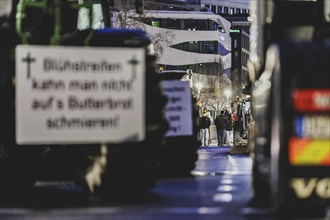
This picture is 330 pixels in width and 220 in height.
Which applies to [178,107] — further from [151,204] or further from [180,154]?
[151,204]

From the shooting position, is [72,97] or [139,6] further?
[139,6]

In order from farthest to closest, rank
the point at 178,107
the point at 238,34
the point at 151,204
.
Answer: the point at 238,34 < the point at 178,107 < the point at 151,204

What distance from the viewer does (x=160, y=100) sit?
11867 mm

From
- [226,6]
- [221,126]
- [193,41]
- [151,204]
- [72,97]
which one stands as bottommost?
[221,126]

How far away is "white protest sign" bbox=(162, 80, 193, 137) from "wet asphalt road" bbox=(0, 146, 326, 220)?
2.91 m

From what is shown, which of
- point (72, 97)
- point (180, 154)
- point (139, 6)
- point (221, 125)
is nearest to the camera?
point (72, 97)

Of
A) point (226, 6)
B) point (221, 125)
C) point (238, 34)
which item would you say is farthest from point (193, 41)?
point (221, 125)

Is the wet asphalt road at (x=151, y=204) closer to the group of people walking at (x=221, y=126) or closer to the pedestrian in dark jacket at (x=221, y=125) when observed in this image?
the pedestrian in dark jacket at (x=221, y=125)

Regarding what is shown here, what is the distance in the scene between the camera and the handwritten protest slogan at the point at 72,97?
11.0 meters

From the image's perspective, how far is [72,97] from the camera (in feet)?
36.3

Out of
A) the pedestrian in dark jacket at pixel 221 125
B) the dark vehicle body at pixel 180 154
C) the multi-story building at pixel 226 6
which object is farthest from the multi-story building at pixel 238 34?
the dark vehicle body at pixel 180 154

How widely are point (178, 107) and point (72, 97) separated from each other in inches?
309

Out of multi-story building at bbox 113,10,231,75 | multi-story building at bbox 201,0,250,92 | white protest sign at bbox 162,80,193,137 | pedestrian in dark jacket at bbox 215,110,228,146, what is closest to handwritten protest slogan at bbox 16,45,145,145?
white protest sign at bbox 162,80,193,137

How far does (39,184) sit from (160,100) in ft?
16.0
